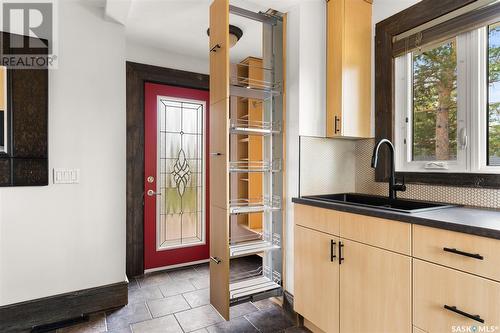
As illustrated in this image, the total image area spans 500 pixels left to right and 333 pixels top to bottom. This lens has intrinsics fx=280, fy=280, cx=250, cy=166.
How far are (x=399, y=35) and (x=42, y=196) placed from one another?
9.81 ft

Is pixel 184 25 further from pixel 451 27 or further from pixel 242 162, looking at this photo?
pixel 451 27

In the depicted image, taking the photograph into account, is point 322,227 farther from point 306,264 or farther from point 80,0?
point 80,0

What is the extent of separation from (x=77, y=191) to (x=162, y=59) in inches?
69.0

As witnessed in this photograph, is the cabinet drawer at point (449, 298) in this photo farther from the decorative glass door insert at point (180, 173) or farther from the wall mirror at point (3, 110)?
the wall mirror at point (3, 110)

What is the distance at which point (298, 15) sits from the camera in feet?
7.13

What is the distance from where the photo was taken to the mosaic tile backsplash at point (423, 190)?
165 cm

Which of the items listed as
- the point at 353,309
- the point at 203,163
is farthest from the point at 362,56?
the point at 203,163

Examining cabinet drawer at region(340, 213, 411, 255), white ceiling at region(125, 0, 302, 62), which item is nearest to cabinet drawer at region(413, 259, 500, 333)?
cabinet drawer at region(340, 213, 411, 255)

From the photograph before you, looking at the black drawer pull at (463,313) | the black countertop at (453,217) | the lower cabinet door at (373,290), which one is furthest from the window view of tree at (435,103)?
the black drawer pull at (463,313)

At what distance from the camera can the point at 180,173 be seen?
3.32 meters

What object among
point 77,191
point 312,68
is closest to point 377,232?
point 312,68

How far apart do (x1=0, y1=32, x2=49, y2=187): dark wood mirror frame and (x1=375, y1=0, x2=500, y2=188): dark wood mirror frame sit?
259 cm

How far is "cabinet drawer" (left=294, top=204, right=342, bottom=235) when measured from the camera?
5.85 ft

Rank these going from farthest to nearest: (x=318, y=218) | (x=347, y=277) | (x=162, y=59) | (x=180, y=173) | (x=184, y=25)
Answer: (x=180, y=173), (x=162, y=59), (x=184, y=25), (x=318, y=218), (x=347, y=277)
